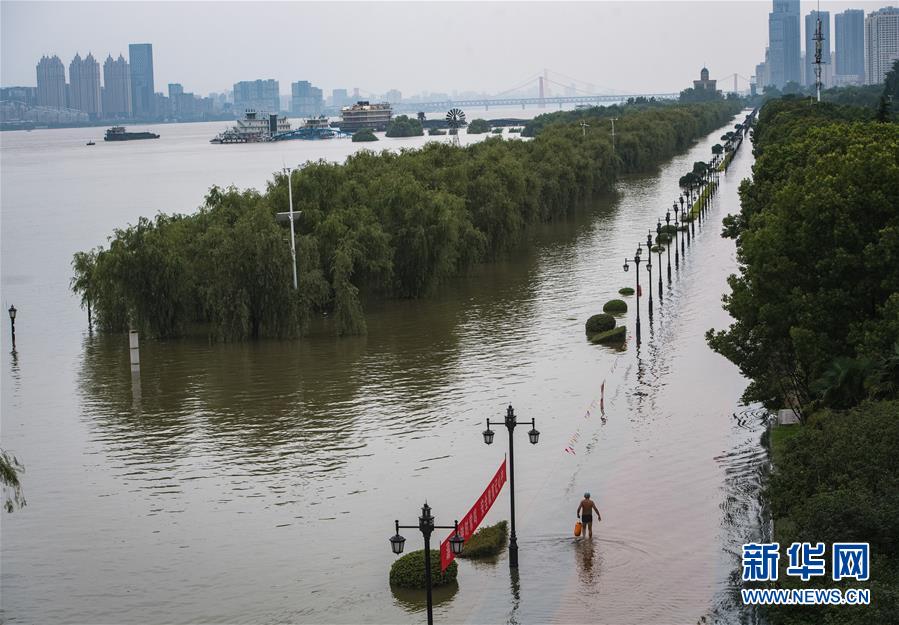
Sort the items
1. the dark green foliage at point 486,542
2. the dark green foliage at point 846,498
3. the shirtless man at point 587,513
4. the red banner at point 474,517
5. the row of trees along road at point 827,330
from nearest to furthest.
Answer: the dark green foliage at point 846,498
the row of trees along road at point 827,330
the red banner at point 474,517
the dark green foliage at point 486,542
the shirtless man at point 587,513

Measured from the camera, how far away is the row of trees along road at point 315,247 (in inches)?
2044

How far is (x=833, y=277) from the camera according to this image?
32.9 m

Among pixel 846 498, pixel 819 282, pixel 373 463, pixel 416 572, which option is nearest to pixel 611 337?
pixel 819 282

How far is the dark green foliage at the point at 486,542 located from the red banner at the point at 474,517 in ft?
0.81

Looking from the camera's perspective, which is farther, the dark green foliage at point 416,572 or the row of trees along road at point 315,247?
the row of trees along road at point 315,247

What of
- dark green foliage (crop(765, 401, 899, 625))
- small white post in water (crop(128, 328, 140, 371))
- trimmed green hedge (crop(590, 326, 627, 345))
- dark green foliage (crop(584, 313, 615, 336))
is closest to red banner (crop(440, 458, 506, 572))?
dark green foliage (crop(765, 401, 899, 625))

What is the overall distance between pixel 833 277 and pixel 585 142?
3164 inches

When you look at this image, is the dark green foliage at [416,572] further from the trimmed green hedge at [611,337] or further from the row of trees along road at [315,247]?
the row of trees along road at [315,247]

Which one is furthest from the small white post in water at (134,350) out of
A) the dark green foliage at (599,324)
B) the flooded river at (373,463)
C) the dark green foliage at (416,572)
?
the dark green foliage at (416,572)

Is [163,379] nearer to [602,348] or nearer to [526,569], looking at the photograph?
[602,348]

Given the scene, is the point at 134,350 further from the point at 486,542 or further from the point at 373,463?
the point at 486,542

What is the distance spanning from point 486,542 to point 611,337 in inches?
944

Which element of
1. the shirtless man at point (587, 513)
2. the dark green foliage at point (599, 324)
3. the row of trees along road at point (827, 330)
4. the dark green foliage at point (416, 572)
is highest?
the row of trees along road at point (827, 330)

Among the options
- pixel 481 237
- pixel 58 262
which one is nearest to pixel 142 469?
pixel 481 237
